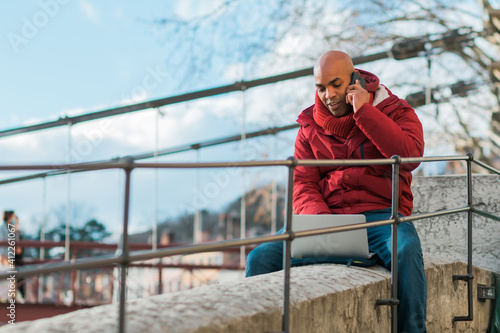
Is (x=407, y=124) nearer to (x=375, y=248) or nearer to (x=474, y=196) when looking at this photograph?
(x=375, y=248)

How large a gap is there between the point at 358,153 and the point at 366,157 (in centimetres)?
4

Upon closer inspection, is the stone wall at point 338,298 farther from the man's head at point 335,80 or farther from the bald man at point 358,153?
the man's head at point 335,80

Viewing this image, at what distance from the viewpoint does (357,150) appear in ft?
8.61

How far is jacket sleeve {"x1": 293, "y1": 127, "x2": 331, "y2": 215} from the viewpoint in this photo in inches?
A: 103

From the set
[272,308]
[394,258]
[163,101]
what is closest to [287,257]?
[272,308]

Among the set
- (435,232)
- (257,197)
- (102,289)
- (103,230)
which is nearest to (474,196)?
(435,232)

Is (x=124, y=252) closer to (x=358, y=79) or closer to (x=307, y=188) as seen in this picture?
(x=307, y=188)

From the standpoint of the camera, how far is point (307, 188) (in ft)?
8.79

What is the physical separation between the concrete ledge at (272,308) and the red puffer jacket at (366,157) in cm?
32

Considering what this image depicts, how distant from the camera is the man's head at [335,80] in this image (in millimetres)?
2643

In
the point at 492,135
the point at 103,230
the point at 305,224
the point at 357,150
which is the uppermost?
the point at 492,135

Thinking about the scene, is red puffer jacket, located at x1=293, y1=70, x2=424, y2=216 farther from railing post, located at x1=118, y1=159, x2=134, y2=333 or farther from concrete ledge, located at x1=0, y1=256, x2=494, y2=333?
railing post, located at x1=118, y1=159, x2=134, y2=333

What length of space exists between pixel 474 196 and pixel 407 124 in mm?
1257

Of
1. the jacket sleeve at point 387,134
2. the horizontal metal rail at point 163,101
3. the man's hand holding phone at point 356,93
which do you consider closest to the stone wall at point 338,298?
the jacket sleeve at point 387,134
